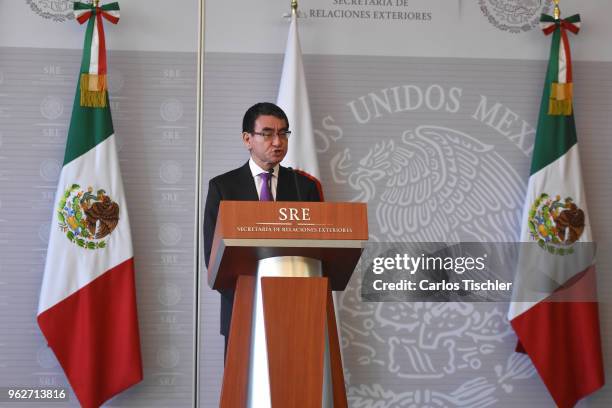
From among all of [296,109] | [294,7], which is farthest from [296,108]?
[294,7]

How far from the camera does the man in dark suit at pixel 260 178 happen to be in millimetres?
3266

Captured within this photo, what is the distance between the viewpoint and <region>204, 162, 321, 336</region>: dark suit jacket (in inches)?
131

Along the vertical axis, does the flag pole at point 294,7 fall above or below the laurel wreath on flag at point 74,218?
above

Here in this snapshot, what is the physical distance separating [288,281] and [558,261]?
2.62m

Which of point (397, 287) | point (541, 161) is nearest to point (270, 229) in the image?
point (397, 287)

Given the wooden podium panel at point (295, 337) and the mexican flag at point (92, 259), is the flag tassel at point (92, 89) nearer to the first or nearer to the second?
the mexican flag at point (92, 259)

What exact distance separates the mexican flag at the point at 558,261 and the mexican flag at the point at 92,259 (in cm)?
206

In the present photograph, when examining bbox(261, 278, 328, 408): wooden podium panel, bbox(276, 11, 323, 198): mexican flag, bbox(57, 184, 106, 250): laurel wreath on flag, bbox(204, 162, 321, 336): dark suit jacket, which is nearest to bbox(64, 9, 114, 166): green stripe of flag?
bbox(57, 184, 106, 250): laurel wreath on flag

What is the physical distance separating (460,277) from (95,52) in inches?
89.6

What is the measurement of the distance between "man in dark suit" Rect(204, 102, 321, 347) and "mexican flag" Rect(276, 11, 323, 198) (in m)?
0.91

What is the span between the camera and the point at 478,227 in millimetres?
4652

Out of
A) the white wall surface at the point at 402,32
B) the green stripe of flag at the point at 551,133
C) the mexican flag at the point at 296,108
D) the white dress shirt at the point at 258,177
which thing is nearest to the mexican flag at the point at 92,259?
the white wall surface at the point at 402,32

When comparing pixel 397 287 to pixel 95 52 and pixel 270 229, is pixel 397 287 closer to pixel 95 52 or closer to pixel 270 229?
pixel 95 52

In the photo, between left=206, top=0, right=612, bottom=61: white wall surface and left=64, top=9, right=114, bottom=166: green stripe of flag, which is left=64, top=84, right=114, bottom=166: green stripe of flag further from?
left=206, top=0, right=612, bottom=61: white wall surface
